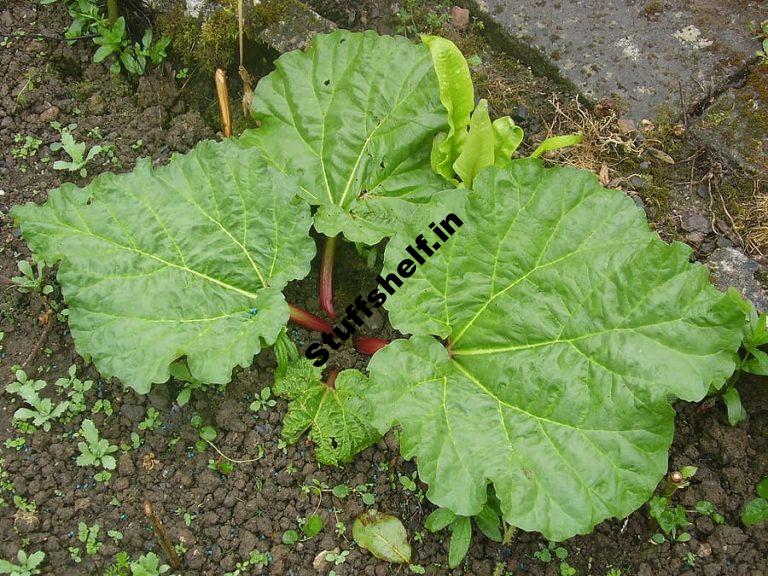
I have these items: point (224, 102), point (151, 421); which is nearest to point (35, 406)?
point (151, 421)

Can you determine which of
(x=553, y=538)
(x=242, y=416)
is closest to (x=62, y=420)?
(x=242, y=416)

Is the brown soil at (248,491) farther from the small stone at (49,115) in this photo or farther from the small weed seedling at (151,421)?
the small stone at (49,115)

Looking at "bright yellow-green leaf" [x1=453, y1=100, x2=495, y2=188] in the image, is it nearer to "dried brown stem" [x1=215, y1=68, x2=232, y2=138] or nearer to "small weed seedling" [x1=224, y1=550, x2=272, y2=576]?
"dried brown stem" [x1=215, y1=68, x2=232, y2=138]

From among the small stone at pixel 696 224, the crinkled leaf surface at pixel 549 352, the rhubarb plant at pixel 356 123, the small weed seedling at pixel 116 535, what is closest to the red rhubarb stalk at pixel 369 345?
the crinkled leaf surface at pixel 549 352

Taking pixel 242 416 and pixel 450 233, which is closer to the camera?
pixel 450 233

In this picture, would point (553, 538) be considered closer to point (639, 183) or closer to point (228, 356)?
point (228, 356)

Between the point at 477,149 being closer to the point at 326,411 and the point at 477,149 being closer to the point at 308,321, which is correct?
the point at 308,321

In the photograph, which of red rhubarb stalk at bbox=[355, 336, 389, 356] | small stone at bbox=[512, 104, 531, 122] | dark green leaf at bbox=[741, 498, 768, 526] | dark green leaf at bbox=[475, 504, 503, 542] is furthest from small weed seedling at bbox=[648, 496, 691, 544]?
small stone at bbox=[512, 104, 531, 122]
